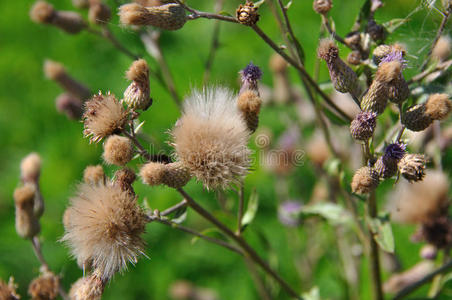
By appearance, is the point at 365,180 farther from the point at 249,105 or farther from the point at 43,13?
the point at 43,13

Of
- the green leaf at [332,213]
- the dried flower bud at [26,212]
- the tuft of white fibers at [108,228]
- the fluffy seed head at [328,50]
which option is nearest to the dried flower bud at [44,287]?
the dried flower bud at [26,212]

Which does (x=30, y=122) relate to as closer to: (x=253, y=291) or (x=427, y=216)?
(x=253, y=291)

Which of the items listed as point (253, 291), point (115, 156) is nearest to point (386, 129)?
point (115, 156)

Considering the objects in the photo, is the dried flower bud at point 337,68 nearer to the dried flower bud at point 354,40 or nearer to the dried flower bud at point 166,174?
the dried flower bud at point 354,40

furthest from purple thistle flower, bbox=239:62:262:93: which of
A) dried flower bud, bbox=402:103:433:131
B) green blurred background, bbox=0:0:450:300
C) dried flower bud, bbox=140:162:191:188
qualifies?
green blurred background, bbox=0:0:450:300

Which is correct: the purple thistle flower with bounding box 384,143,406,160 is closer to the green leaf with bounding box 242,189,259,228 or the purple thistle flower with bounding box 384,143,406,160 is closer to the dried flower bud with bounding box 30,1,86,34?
the green leaf with bounding box 242,189,259,228

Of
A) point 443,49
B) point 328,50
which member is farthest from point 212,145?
point 443,49
